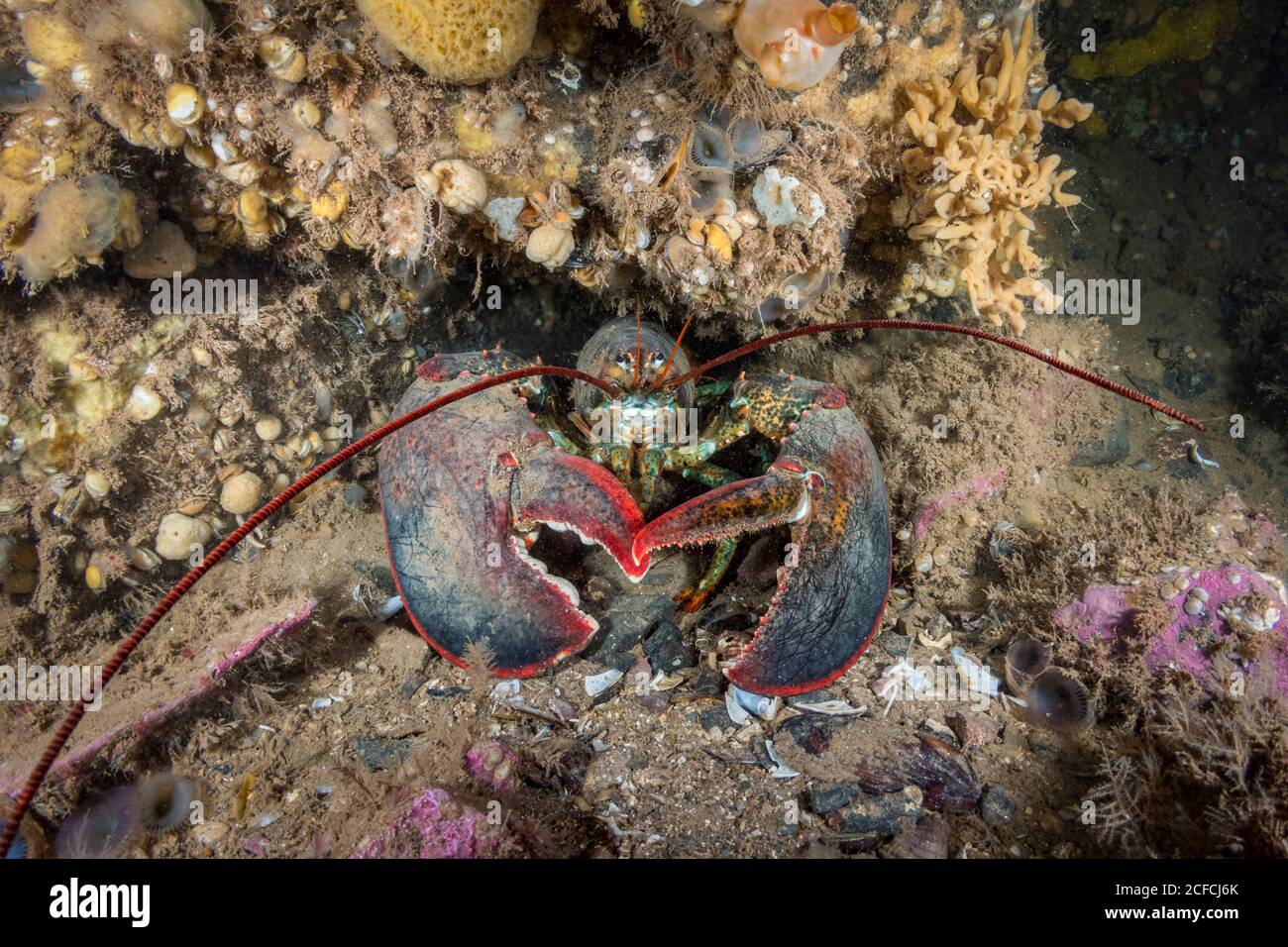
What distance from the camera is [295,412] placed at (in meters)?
3.73

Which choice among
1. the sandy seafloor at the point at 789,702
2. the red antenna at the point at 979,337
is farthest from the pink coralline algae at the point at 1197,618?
the red antenna at the point at 979,337

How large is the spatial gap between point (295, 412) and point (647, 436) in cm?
218

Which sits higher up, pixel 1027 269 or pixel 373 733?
pixel 1027 269

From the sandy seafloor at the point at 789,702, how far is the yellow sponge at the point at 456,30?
158cm

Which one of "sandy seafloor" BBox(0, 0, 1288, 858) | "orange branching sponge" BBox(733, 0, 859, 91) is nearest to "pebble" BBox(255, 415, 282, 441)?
"sandy seafloor" BBox(0, 0, 1288, 858)

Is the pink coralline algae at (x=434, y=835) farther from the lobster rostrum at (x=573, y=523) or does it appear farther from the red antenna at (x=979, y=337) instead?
the red antenna at (x=979, y=337)

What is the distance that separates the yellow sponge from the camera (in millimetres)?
2316

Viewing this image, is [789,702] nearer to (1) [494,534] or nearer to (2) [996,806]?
(2) [996,806]

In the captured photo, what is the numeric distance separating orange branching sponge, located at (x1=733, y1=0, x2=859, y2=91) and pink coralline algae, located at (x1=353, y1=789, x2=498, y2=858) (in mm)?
3021

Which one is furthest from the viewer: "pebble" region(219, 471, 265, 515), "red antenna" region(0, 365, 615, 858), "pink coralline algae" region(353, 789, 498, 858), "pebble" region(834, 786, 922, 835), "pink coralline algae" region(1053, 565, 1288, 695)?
"pebble" region(219, 471, 265, 515)

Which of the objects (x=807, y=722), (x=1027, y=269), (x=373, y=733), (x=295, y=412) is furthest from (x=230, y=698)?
(x=1027, y=269)

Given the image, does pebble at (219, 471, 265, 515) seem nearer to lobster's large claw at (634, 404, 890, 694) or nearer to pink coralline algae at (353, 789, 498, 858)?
pink coralline algae at (353, 789, 498, 858)

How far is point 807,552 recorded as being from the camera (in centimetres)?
288

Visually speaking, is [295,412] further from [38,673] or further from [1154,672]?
[1154,672]
